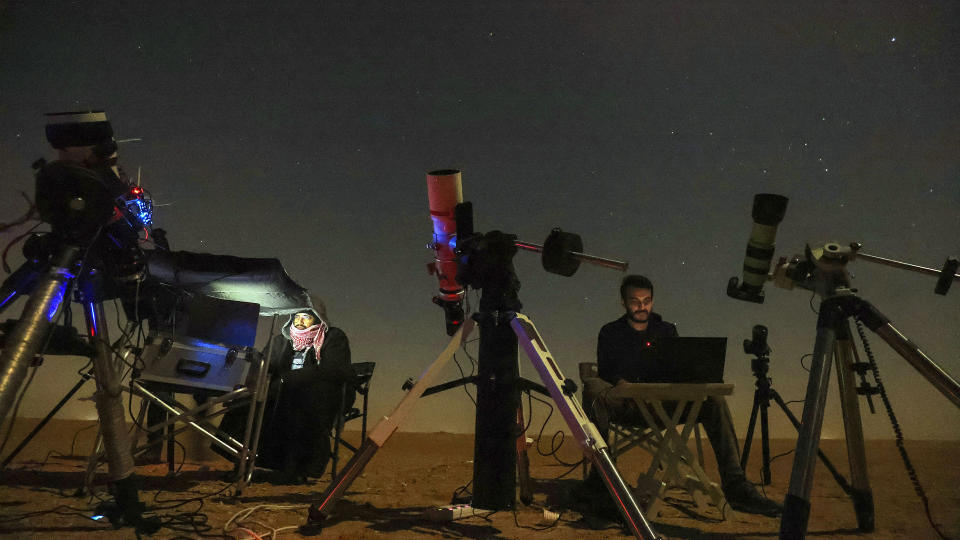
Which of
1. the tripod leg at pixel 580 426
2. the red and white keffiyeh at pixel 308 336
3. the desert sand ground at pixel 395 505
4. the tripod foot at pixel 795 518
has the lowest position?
the desert sand ground at pixel 395 505

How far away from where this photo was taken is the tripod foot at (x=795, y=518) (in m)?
2.39

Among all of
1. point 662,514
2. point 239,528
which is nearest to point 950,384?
point 662,514

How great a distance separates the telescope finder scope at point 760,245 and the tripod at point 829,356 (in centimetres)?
13

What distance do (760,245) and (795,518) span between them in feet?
3.63

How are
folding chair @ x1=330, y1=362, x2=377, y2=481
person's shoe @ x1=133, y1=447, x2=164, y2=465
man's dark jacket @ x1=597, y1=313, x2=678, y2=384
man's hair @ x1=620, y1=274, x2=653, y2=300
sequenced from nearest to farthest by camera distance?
man's dark jacket @ x1=597, y1=313, x2=678, y2=384
man's hair @ x1=620, y1=274, x2=653, y2=300
folding chair @ x1=330, y1=362, x2=377, y2=481
person's shoe @ x1=133, y1=447, x2=164, y2=465

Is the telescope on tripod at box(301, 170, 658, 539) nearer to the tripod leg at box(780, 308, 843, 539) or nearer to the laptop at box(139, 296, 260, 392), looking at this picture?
the tripod leg at box(780, 308, 843, 539)

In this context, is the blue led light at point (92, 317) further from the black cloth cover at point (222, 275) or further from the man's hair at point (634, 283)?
the man's hair at point (634, 283)

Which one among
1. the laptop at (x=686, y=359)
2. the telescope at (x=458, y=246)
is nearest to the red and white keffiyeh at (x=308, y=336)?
the telescope at (x=458, y=246)

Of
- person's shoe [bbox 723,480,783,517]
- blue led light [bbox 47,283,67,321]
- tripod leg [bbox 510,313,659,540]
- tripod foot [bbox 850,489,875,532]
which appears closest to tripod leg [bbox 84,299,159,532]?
blue led light [bbox 47,283,67,321]

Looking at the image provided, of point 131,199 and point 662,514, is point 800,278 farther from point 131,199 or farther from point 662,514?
point 131,199

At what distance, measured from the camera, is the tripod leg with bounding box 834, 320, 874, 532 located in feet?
9.39

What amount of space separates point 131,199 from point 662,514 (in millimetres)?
3310

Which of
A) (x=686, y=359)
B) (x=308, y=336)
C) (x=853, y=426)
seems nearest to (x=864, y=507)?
(x=853, y=426)

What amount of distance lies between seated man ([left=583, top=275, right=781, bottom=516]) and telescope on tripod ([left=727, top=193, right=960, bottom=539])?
62 centimetres
